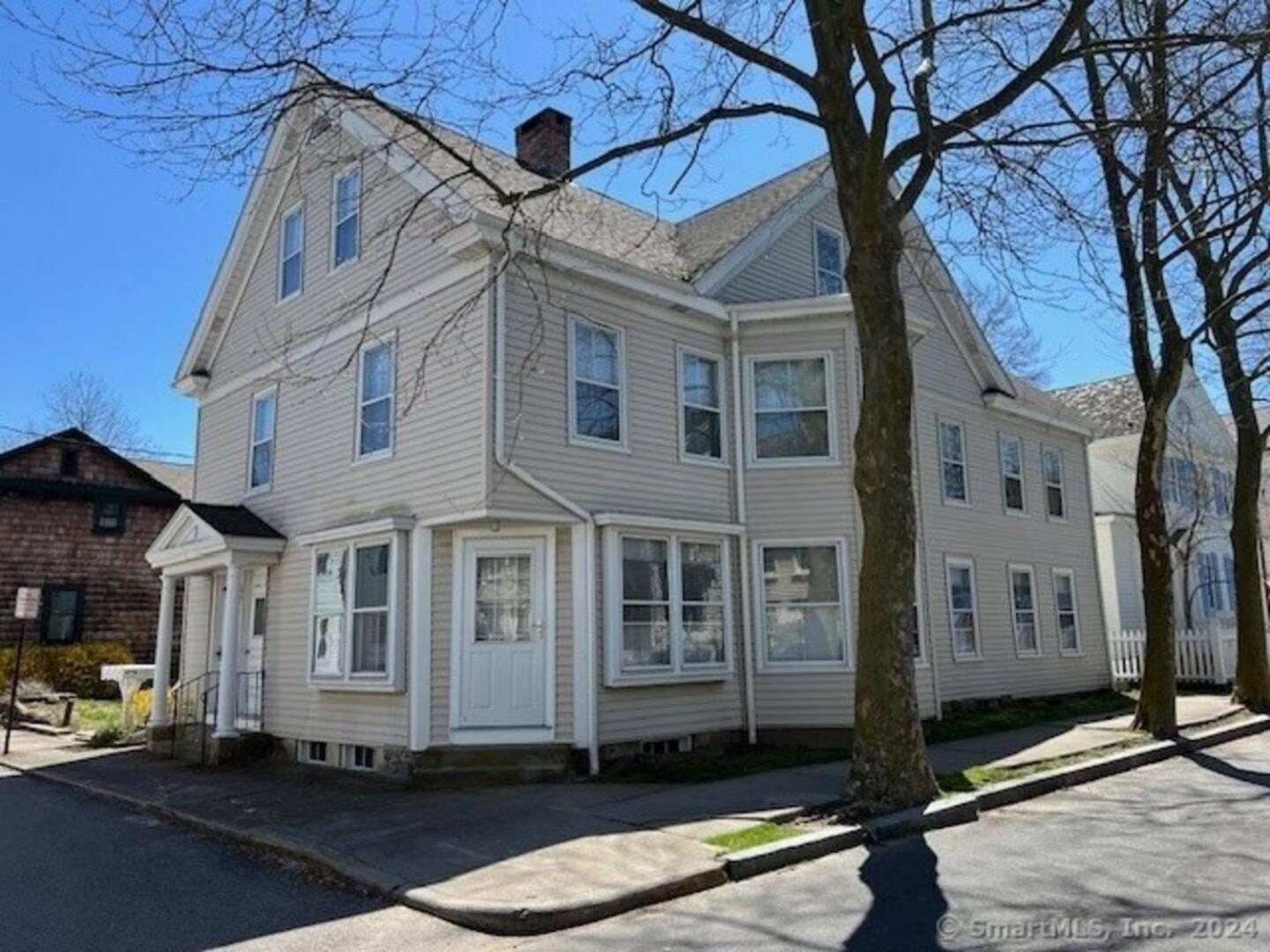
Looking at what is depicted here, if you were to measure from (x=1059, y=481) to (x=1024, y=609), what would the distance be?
132 inches

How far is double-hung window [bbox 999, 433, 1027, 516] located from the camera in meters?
17.5

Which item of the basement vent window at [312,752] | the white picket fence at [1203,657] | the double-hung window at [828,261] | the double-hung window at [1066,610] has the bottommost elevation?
the basement vent window at [312,752]

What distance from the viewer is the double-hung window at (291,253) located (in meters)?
14.6

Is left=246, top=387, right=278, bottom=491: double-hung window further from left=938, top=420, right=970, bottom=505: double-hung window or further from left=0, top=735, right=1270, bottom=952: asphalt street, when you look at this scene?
left=938, top=420, right=970, bottom=505: double-hung window

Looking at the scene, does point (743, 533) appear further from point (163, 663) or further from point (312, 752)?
point (163, 663)

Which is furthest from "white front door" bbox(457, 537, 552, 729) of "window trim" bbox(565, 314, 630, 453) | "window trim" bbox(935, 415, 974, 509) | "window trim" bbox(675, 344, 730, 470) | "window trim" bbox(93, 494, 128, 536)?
"window trim" bbox(93, 494, 128, 536)

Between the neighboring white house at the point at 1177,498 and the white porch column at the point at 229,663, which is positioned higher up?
the neighboring white house at the point at 1177,498

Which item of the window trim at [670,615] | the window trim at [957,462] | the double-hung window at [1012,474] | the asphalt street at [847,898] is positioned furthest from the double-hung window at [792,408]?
the asphalt street at [847,898]

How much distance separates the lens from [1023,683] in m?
16.7

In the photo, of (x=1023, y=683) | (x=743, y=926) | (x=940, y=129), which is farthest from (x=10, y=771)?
(x=1023, y=683)

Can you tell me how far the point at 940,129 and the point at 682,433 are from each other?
203 inches

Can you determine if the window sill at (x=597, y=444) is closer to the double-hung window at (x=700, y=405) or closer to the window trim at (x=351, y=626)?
the double-hung window at (x=700, y=405)

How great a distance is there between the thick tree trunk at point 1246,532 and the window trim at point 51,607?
25.4 metres

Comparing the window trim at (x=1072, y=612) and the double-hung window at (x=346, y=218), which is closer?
the double-hung window at (x=346, y=218)
